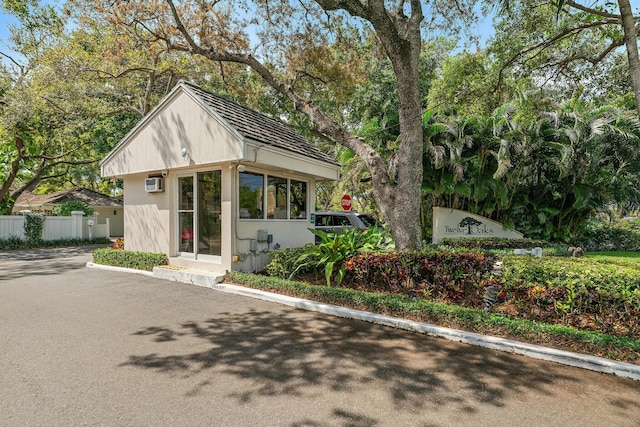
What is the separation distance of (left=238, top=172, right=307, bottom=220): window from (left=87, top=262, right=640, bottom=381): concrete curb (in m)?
1.84

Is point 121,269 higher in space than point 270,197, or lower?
lower

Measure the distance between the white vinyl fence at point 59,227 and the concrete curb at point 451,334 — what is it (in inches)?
559

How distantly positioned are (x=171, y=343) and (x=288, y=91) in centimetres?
612

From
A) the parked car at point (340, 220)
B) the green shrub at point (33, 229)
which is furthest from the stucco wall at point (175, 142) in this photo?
Result: the green shrub at point (33, 229)

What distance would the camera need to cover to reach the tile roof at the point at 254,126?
7703mm

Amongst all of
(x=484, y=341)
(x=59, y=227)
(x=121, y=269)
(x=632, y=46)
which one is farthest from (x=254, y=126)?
(x=59, y=227)

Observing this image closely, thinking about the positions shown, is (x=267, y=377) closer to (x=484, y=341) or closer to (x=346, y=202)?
(x=484, y=341)

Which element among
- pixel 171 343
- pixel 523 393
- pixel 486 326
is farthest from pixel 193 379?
pixel 486 326

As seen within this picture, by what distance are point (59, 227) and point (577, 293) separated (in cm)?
2107

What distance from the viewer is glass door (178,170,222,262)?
8094 mm

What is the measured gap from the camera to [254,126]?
335 inches

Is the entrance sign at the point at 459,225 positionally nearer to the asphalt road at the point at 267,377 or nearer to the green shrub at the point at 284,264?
the green shrub at the point at 284,264

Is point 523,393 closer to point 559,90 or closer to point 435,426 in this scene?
point 435,426

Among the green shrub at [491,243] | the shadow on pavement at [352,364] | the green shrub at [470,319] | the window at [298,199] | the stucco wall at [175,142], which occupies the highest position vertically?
the stucco wall at [175,142]
